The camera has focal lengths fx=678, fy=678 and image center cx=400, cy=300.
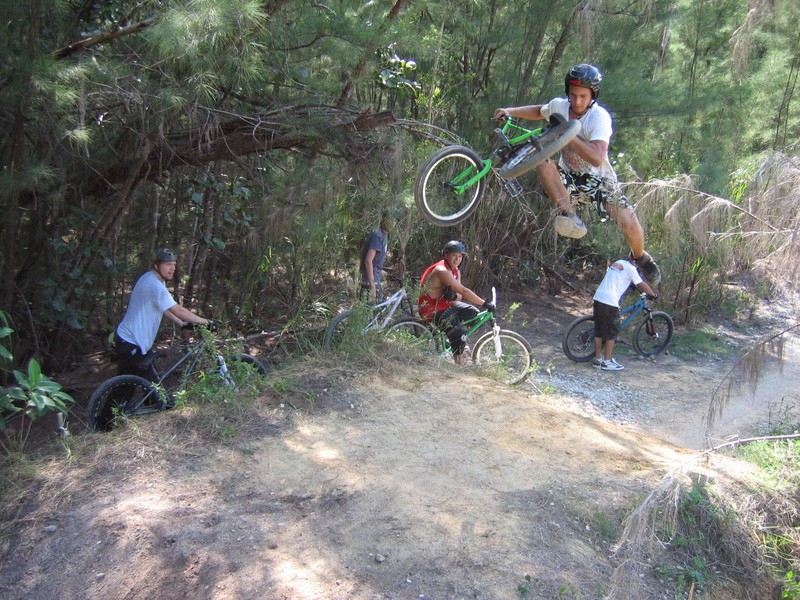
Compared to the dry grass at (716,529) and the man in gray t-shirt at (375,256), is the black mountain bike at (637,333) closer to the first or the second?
the man in gray t-shirt at (375,256)

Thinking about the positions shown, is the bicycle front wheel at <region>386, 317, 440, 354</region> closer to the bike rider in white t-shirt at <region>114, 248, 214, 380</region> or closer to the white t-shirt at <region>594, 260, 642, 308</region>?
the bike rider in white t-shirt at <region>114, 248, 214, 380</region>

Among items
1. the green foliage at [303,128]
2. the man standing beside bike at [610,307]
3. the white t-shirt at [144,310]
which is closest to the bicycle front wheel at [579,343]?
the man standing beside bike at [610,307]

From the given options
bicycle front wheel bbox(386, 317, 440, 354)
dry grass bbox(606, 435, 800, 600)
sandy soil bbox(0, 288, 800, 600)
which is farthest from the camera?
bicycle front wheel bbox(386, 317, 440, 354)

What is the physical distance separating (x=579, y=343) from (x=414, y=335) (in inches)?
113

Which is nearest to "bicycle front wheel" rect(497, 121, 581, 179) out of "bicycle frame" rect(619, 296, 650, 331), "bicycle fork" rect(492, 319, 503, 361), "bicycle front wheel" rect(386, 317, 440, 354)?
"bicycle front wheel" rect(386, 317, 440, 354)

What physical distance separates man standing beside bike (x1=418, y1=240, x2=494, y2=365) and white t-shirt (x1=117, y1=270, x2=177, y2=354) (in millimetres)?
2651

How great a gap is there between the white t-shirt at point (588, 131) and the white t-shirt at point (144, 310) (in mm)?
3406

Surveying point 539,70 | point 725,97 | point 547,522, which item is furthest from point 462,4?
point 547,522

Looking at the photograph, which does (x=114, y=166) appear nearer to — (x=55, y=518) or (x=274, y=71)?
(x=274, y=71)

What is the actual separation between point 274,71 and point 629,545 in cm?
437

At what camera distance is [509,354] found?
689cm

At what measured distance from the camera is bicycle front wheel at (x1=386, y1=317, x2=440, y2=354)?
6.39 meters

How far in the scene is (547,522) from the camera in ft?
12.9

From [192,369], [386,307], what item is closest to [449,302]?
[386,307]
